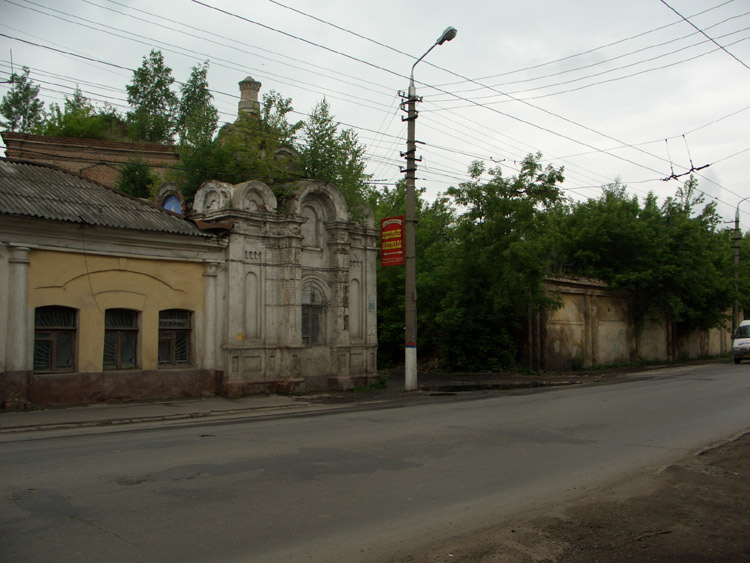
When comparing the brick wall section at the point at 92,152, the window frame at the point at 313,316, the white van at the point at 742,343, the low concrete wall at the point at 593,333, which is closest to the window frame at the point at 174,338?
the window frame at the point at 313,316

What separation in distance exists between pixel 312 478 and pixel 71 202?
12576 millimetres

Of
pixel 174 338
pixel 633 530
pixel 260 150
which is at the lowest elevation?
pixel 633 530

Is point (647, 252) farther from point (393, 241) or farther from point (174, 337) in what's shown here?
point (174, 337)

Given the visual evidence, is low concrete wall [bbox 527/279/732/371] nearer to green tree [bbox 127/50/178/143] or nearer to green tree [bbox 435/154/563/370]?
green tree [bbox 435/154/563/370]

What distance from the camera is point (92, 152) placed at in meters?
37.6

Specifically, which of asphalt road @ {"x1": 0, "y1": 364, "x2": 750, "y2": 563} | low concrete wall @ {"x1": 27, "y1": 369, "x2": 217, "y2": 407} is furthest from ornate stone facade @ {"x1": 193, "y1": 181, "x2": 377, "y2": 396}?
asphalt road @ {"x1": 0, "y1": 364, "x2": 750, "y2": 563}

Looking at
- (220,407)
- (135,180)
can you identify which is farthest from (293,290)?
(135,180)

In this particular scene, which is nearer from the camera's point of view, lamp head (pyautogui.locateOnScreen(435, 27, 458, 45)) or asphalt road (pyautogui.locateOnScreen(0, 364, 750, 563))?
asphalt road (pyautogui.locateOnScreen(0, 364, 750, 563))

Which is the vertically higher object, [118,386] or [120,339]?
[120,339]

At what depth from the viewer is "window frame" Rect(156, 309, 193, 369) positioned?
732 inches

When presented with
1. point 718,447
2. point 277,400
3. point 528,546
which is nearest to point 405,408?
point 277,400

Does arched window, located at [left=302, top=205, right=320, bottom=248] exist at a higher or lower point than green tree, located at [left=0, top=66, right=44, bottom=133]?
lower

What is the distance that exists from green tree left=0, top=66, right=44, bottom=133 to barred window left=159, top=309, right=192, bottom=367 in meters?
38.9

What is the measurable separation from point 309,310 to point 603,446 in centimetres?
1229
